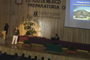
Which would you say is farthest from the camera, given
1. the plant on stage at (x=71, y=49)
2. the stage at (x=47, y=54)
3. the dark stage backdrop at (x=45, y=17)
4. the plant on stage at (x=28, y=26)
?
the plant on stage at (x=28, y=26)

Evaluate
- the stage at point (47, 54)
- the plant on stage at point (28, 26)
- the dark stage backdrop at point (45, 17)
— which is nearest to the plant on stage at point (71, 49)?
the stage at point (47, 54)

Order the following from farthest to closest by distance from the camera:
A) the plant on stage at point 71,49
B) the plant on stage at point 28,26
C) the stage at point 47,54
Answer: the plant on stage at point 28,26 < the plant on stage at point 71,49 < the stage at point 47,54

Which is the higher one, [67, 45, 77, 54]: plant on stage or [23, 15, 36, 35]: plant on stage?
[23, 15, 36, 35]: plant on stage

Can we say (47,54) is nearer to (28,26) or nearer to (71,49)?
(71,49)

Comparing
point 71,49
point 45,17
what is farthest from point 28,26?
point 71,49

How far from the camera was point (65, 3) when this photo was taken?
9.85 meters

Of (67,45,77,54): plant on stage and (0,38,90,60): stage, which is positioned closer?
(0,38,90,60): stage

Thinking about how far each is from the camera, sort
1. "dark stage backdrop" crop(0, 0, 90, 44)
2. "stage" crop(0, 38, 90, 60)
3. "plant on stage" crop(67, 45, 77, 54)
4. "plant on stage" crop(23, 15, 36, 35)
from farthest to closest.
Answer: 1. "plant on stage" crop(23, 15, 36, 35)
2. "dark stage backdrop" crop(0, 0, 90, 44)
3. "plant on stage" crop(67, 45, 77, 54)
4. "stage" crop(0, 38, 90, 60)

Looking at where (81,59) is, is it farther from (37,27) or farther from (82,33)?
(37,27)

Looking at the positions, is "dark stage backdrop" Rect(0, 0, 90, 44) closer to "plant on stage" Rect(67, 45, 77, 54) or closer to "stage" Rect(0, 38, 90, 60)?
"stage" Rect(0, 38, 90, 60)

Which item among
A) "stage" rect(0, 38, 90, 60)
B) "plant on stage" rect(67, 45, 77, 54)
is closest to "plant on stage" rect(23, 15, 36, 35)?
"stage" rect(0, 38, 90, 60)

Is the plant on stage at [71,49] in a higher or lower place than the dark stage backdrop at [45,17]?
lower

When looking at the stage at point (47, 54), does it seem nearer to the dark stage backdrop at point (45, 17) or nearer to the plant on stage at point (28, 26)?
the dark stage backdrop at point (45, 17)

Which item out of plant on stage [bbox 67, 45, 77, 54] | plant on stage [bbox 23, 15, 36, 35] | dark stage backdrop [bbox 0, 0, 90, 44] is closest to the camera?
plant on stage [bbox 67, 45, 77, 54]
